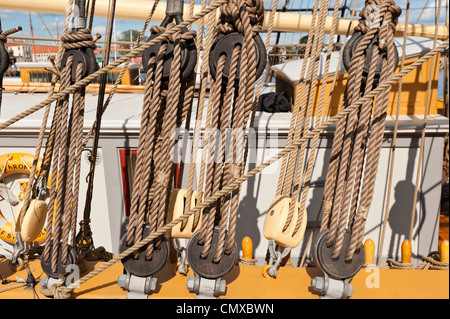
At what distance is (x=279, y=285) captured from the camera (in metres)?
1.26

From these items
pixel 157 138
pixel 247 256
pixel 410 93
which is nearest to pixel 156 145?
pixel 157 138

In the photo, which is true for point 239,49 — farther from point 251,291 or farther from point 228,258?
point 251,291

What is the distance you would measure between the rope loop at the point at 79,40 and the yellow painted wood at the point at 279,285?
809mm

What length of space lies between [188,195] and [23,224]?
2.01 feet

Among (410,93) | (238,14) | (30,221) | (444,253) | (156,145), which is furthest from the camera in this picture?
(410,93)

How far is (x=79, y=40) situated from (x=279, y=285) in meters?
1.06

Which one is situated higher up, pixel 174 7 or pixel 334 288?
pixel 174 7

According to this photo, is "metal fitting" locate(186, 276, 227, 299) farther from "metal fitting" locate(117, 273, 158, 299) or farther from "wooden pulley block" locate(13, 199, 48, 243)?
"wooden pulley block" locate(13, 199, 48, 243)

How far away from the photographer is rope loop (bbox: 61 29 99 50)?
1.15m

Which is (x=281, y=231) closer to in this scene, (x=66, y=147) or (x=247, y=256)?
(x=247, y=256)

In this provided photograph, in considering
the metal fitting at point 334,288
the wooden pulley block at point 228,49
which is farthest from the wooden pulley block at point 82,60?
the metal fitting at point 334,288

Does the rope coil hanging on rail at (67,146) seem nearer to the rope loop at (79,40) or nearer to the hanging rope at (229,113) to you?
the rope loop at (79,40)

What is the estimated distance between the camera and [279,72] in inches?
143

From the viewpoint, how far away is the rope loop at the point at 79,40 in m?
1.15
